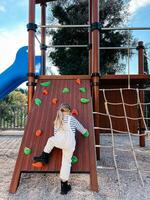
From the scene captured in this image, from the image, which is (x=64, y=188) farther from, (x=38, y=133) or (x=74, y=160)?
(x=38, y=133)

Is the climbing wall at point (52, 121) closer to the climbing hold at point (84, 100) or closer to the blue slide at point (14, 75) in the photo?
the climbing hold at point (84, 100)

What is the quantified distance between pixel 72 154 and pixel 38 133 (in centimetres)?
67

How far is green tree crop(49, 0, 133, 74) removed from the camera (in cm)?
1380

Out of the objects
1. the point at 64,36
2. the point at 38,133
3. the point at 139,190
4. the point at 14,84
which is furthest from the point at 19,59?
the point at 64,36

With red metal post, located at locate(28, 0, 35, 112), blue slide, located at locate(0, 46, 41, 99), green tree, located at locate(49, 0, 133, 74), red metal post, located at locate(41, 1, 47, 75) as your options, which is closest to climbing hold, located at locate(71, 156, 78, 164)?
red metal post, located at locate(28, 0, 35, 112)

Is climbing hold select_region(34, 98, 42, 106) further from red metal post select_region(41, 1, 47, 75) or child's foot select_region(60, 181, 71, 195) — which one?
red metal post select_region(41, 1, 47, 75)

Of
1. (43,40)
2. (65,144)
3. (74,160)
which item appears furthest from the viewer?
(43,40)

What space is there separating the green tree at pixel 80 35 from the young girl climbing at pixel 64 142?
1007cm

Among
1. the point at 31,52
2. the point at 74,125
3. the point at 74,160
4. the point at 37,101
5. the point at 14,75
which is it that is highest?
the point at 31,52

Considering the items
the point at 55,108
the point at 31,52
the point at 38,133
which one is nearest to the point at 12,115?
the point at 31,52

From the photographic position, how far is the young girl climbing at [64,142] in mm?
3523

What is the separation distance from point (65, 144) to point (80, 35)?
1100cm

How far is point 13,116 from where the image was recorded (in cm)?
1184

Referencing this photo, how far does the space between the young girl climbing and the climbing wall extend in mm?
146
